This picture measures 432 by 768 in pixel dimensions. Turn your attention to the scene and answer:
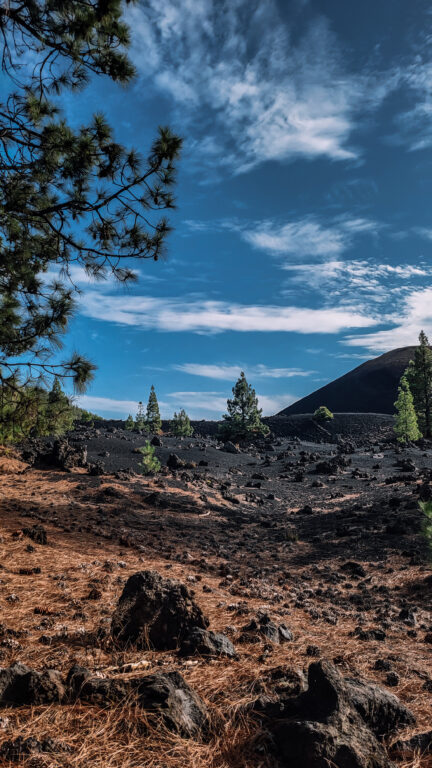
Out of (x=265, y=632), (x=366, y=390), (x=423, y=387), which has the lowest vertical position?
(x=265, y=632)

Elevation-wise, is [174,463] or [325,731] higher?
[174,463]

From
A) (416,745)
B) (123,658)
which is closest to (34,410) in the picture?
(123,658)

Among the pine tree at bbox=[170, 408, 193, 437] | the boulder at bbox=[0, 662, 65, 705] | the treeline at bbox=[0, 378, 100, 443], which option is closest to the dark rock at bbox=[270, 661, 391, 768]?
the boulder at bbox=[0, 662, 65, 705]

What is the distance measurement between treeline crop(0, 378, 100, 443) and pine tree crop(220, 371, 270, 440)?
32599 millimetres

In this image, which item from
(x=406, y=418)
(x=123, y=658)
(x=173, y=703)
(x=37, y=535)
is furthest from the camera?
(x=406, y=418)

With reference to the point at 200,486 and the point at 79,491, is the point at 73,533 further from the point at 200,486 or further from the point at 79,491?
the point at 200,486

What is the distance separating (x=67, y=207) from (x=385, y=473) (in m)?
21.1

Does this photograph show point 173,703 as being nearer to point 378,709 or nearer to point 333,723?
point 333,723

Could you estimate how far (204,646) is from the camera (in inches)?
136

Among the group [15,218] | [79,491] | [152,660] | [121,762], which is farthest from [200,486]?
[121,762]

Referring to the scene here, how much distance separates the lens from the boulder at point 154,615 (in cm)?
357

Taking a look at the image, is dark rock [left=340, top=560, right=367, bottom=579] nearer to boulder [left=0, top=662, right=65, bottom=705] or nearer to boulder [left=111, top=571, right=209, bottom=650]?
boulder [left=111, top=571, right=209, bottom=650]

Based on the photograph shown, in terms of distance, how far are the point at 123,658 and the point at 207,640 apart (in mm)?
702

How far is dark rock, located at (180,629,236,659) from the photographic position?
3453mm
